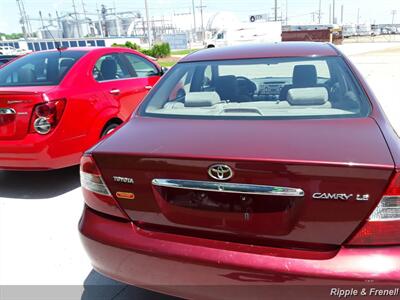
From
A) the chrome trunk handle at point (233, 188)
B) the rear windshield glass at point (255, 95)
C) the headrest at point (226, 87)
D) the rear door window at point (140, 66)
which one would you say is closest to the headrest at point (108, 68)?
the rear door window at point (140, 66)

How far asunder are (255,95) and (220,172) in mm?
1370

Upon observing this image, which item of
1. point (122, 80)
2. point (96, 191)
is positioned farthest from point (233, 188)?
point (122, 80)

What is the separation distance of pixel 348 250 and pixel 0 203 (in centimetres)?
378

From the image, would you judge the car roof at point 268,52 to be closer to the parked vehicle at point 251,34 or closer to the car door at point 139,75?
the car door at point 139,75

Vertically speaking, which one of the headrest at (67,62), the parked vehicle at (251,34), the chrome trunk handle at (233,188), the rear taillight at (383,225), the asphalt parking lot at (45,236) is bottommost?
the parked vehicle at (251,34)

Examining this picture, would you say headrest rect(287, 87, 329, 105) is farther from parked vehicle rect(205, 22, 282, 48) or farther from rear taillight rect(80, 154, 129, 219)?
parked vehicle rect(205, 22, 282, 48)

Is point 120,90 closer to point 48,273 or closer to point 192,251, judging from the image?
point 48,273

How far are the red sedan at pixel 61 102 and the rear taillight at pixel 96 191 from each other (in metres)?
2.10

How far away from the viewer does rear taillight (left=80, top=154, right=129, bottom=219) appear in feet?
6.81

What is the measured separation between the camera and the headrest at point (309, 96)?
2535 millimetres

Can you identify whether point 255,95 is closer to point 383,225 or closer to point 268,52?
point 268,52

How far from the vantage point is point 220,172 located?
1.76 meters

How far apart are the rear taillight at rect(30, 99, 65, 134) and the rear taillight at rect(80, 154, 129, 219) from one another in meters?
2.09

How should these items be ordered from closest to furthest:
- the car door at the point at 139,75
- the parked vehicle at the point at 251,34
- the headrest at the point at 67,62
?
the headrest at the point at 67,62 → the car door at the point at 139,75 → the parked vehicle at the point at 251,34
